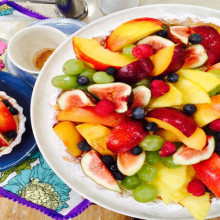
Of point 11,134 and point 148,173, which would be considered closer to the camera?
point 148,173

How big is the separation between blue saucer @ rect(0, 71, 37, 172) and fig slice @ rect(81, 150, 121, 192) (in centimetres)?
36

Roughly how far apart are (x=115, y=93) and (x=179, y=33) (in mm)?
312

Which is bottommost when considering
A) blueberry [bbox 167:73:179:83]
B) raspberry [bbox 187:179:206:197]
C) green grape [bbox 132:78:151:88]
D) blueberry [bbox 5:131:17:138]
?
blueberry [bbox 5:131:17:138]

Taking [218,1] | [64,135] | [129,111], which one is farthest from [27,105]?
[218,1]

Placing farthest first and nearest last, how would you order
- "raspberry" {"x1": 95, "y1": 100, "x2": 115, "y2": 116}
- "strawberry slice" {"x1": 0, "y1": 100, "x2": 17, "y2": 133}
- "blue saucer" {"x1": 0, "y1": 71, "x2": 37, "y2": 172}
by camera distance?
"blue saucer" {"x1": 0, "y1": 71, "x2": 37, "y2": 172} < "strawberry slice" {"x1": 0, "y1": 100, "x2": 17, "y2": 133} < "raspberry" {"x1": 95, "y1": 100, "x2": 115, "y2": 116}

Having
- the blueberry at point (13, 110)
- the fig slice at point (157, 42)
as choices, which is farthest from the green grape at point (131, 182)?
the blueberry at point (13, 110)

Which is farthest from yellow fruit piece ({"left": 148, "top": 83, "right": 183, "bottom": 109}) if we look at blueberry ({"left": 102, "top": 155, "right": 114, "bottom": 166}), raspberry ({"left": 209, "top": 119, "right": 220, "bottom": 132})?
blueberry ({"left": 102, "top": 155, "right": 114, "bottom": 166})

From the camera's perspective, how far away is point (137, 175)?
935 mm

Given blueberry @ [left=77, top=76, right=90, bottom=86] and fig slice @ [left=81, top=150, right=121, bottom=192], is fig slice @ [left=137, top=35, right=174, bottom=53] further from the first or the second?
fig slice @ [left=81, top=150, right=121, bottom=192]

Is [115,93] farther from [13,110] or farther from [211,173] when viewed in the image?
[13,110]

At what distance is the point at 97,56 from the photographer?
0.91m

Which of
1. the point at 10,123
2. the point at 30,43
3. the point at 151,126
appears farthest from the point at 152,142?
the point at 30,43

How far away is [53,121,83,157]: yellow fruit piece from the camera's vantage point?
903 millimetres

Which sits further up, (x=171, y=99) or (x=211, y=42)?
(x=211, y=42)
